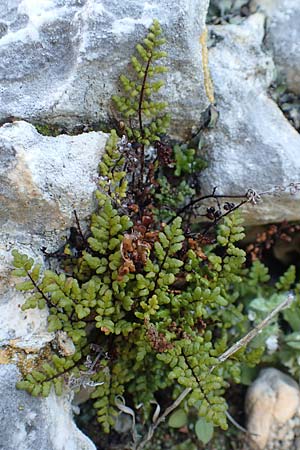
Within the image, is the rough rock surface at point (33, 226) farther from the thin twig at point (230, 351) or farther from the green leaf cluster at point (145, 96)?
the thin twig at point (230, 351)

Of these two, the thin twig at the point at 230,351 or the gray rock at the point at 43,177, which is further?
the thin twig at the point at 230,351

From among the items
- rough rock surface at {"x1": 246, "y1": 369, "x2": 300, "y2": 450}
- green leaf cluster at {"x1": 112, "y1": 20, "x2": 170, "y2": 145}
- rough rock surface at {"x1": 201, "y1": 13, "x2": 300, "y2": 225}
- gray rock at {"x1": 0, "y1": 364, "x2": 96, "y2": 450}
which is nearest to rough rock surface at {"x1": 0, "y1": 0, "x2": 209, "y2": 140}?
green leaf cluster at {"x1": 112, "y1": 20, "x2": 170, "y2": 145}

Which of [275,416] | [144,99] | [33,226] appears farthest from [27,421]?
[144,99]

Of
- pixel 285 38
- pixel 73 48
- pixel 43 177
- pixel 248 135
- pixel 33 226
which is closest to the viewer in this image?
pixel 43 177

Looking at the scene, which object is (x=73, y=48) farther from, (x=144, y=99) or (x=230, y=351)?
(x=230, y=351)

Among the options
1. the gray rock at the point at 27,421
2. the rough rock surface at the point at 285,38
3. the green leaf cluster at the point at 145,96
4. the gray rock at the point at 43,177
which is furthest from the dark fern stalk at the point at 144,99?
the gray rock at the point at 27,421

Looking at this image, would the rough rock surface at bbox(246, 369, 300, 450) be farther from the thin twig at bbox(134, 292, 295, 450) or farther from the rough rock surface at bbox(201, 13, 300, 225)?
the rough rock surface at bbox(201, 13, 300, 225)

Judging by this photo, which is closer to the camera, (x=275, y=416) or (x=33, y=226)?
(x=33, y=226)
